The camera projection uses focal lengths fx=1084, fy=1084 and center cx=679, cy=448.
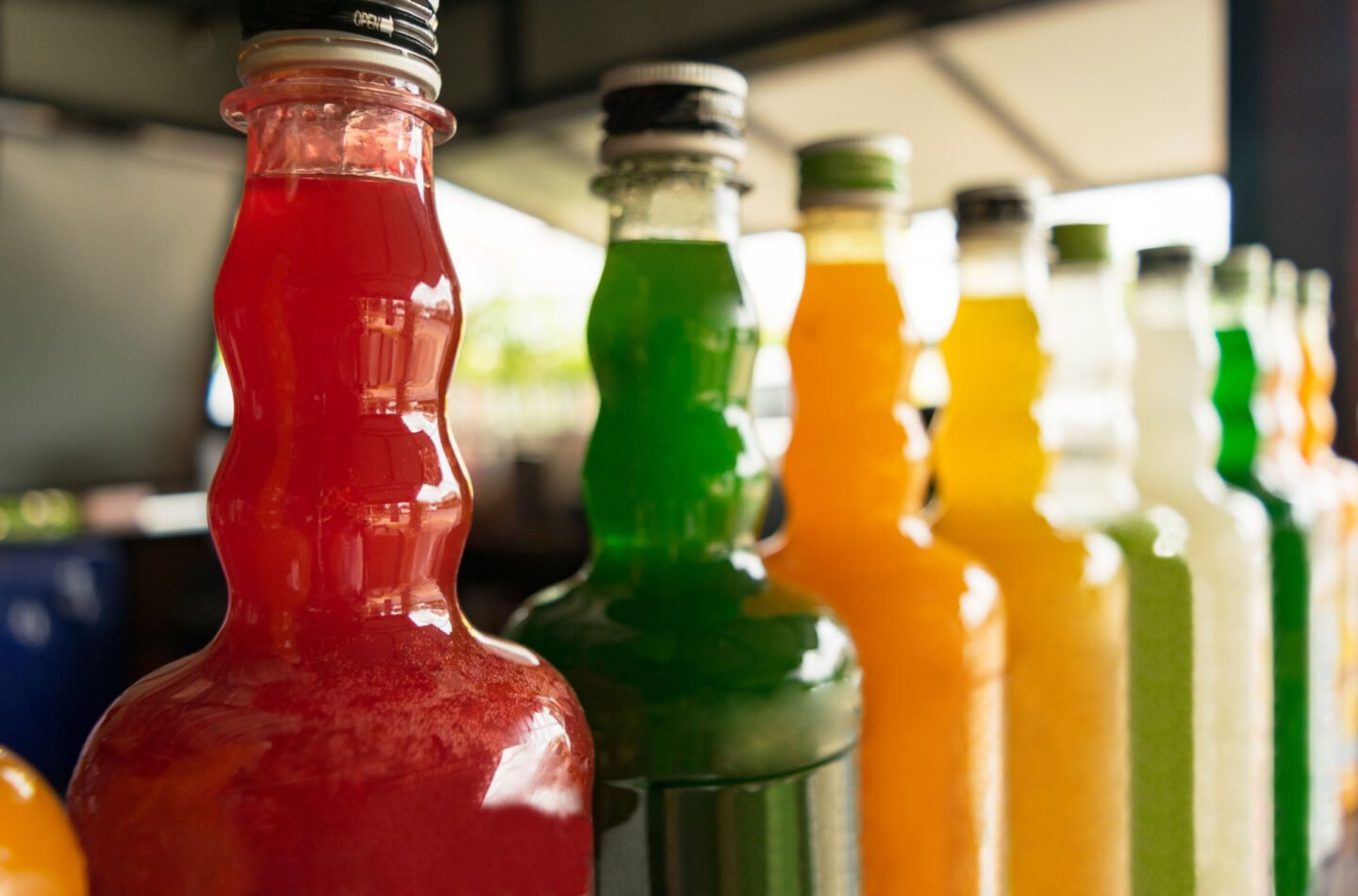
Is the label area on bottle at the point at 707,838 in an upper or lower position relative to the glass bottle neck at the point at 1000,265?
lower

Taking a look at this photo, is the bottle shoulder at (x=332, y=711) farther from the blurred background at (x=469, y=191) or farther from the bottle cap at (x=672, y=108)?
the blurred background at (x=469, y=191)

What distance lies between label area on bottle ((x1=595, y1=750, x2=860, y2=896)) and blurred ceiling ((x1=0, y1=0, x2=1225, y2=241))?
60.1 inches

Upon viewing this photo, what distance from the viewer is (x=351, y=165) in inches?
9.0

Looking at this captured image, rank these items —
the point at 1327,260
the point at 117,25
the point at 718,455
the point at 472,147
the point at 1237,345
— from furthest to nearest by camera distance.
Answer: the point at 472,147 → the point at 117,25 → the point at 1327,260 → the point at 1237,345 → the point at 718,455

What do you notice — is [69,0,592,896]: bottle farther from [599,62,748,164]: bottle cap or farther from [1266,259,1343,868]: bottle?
[1266,259,1343,868]: bottle

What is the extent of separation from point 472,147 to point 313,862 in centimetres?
315

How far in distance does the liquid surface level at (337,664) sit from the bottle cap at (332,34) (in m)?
0.02

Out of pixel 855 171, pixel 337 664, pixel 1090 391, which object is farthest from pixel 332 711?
pixel 1090 391

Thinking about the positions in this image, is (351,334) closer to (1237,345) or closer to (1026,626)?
(1026,626)

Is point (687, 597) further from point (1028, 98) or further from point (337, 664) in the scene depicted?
point (1028, 98)

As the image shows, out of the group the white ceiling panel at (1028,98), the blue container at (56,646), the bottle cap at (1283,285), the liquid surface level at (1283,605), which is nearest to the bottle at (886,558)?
the liquid surface level at (1283,605)

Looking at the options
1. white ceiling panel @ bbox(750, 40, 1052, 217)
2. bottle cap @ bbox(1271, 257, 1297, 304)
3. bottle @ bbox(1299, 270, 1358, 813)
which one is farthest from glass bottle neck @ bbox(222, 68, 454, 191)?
white ceiling panel @ bbox(750, 40, 1052, 217)

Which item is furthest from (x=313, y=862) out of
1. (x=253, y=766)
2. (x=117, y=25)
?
(x=117, y=25)

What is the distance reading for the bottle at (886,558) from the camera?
0.34 meters
